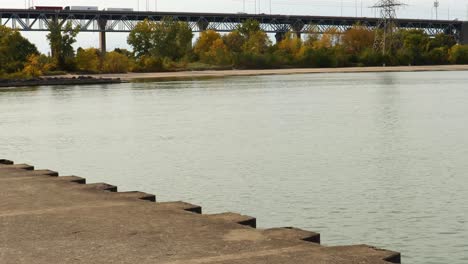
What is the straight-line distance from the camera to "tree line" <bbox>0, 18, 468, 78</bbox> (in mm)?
123250

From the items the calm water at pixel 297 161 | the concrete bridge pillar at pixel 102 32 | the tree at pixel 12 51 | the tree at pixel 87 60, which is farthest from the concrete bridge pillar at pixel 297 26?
the calm water at pixel 297 161

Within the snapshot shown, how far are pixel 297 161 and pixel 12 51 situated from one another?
9696cm

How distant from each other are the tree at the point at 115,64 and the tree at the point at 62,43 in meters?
5.89

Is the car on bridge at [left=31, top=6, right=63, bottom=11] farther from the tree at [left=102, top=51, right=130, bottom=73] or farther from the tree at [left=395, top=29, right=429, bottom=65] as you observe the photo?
the tree at [left=395, top=29, right=429, bottom=65]

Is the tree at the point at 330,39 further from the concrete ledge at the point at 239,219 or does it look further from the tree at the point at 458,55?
the concrete ledge at the point at 239,219

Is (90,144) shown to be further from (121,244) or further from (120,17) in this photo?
(120,17)

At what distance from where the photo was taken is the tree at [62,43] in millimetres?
120688

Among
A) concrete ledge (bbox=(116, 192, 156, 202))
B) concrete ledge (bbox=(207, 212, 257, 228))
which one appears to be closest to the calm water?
concrete ledge (bbox=(116, 192, 156, 202))

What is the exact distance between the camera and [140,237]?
9.47 metres

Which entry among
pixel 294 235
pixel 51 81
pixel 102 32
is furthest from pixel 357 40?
pixel 294 235

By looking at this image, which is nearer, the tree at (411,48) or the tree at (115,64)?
the tree at (115,64)

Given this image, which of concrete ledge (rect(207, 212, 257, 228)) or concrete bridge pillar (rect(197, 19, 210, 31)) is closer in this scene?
concrete ledge (rect(207, 212, 257, 228))

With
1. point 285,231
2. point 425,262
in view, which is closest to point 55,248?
point 285,231

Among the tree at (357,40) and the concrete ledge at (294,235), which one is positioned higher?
the tree at (357,40)
